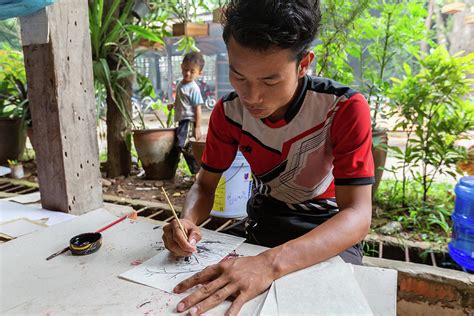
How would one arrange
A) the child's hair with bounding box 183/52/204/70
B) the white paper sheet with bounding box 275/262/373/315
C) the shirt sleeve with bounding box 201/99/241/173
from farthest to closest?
the child's hair with bounding box 183/52/204/70, the shirt sleeve with bounding box 201/99/241/173, the white paper sheet with bounding box 275/262/373/315

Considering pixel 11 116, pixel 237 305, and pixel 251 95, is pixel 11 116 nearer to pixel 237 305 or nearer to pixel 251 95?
pixel 251 95

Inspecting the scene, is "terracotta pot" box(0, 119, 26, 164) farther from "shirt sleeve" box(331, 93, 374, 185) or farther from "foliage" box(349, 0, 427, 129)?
"shirt sleeve" box(331, 93, 374, 185)

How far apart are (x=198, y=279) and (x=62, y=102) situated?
1118 millimetres

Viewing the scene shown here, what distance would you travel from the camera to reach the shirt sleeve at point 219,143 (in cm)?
143

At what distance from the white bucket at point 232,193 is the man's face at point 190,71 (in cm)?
179

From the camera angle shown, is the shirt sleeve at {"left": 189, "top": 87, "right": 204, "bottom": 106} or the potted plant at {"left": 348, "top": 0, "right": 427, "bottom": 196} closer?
the potted plant at {"left": 348, "top": 0, "right": 427, "bottom": 196}

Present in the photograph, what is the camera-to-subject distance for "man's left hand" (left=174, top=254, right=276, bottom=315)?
0.79 m

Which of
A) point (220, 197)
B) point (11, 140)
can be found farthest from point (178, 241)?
point (11, 140)

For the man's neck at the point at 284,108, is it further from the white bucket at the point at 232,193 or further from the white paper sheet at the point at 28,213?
the white bucket at the point at 232,193

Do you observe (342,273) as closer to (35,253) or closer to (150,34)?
(35,253)

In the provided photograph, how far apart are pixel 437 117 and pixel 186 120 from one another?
102 inches

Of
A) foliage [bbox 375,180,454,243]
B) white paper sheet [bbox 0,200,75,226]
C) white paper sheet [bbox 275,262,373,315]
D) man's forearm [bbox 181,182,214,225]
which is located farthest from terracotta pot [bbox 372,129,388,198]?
white paper sheet [bbox 0,200,75,226]

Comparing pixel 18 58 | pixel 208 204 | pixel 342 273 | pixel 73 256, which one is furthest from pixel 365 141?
pixel 18 58

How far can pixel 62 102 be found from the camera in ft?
4.99
